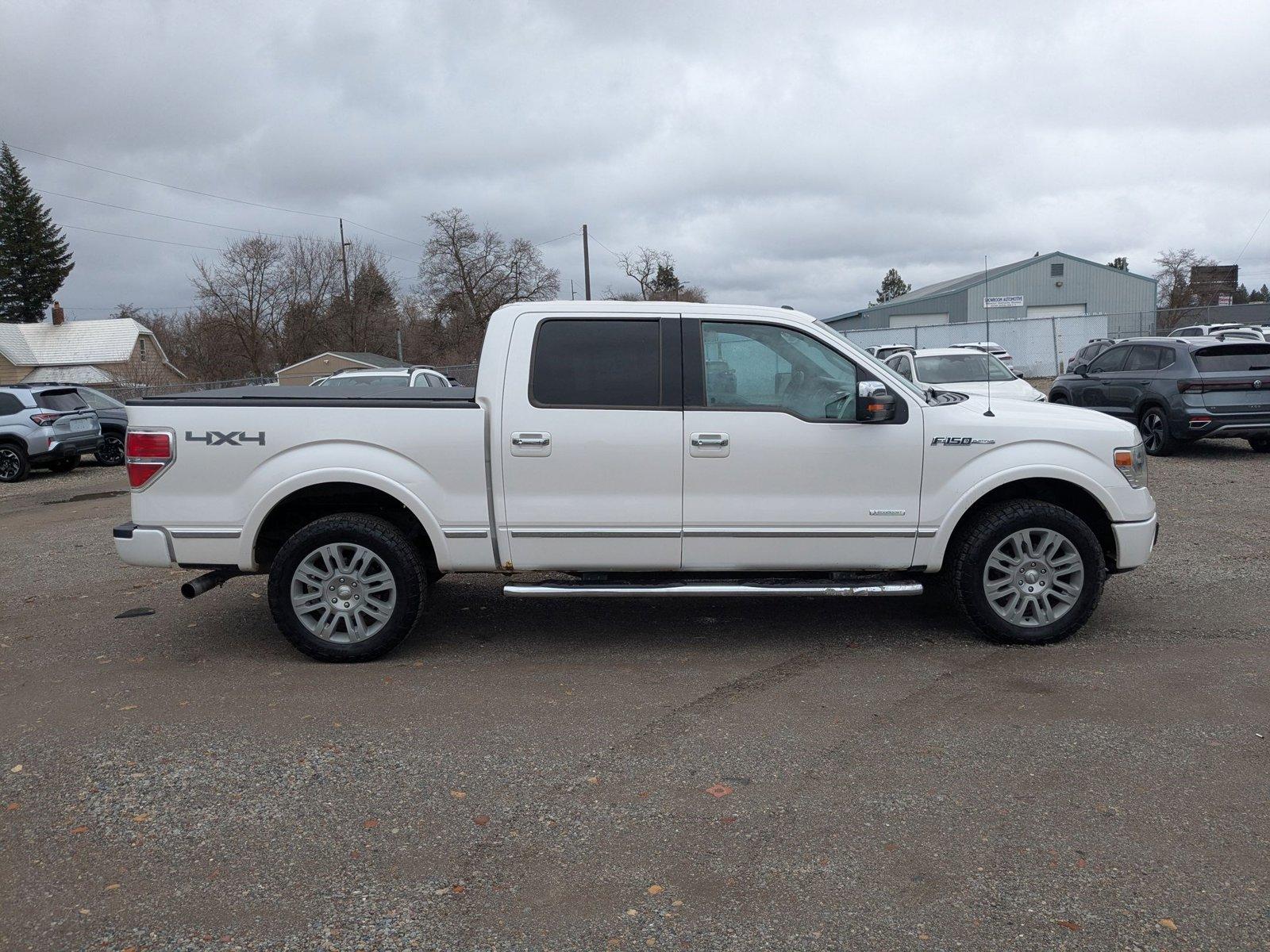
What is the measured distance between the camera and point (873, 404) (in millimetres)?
5379

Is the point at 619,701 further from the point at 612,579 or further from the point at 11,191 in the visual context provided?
the point at 11,191

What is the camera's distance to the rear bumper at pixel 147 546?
18.1ft

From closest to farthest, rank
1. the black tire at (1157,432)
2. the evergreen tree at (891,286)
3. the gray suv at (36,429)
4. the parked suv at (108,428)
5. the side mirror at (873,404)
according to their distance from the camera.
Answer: the side mirror at (873,404) < the black tire at (1157,432) < the gray suv at (36,429) < the parked suv at (108,428) < the evergreen tree at (891,286)

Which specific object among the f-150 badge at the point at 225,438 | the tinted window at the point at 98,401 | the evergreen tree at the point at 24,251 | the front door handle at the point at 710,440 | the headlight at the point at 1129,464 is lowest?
the headlight at the point at 1129,464

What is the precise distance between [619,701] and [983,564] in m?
2.26

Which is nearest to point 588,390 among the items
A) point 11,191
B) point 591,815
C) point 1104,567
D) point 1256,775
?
point 591,815

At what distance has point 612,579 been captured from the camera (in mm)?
5754

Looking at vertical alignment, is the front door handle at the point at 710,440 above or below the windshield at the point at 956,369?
below

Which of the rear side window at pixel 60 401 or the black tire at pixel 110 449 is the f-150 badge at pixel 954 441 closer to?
the rear side window at pixel 60 401

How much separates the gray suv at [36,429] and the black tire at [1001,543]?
56.8 ft

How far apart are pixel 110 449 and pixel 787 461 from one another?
18.3m

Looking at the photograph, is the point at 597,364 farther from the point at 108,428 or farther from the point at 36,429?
the point at 108,428

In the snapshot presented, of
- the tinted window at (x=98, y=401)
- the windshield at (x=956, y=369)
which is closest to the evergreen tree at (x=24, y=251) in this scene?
the tinted window at (x=98, y=401)

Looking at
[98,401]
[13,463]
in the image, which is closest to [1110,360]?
[13,463]
